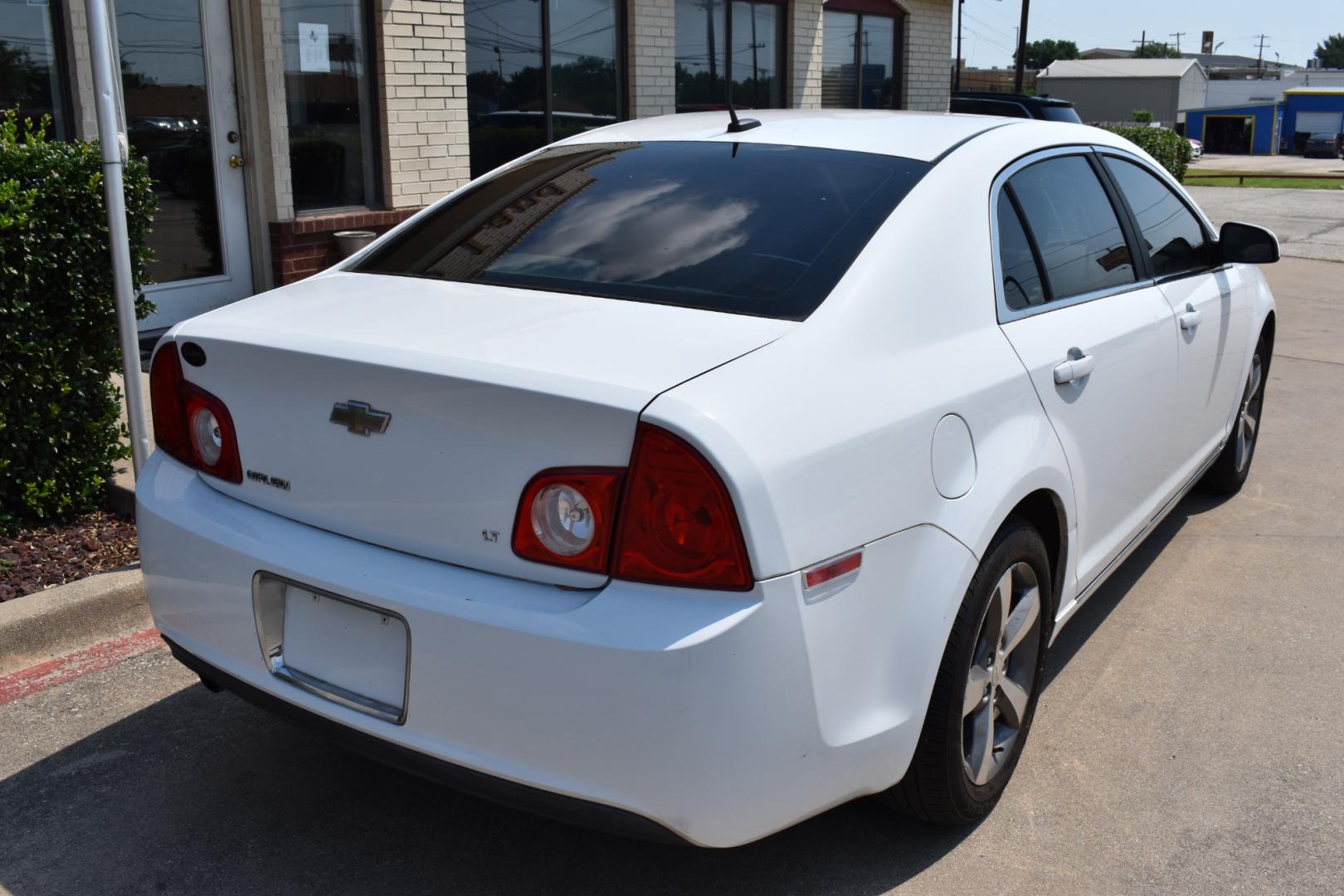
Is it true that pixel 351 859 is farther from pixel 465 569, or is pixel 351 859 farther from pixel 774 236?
pixel 774 236


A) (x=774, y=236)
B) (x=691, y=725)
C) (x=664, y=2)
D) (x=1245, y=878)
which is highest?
(x=664, y=2)

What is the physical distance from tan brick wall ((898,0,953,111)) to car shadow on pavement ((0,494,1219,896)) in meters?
14.5

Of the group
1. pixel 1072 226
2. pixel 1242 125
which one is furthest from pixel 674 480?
pixel 1242 125

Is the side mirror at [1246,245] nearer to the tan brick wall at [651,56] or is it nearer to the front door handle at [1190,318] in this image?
the front door handle at [1190,318]

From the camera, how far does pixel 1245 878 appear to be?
2908 millimetres

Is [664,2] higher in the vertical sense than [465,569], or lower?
higher

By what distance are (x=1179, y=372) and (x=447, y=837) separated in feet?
8.99

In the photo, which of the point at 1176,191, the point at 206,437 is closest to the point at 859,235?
the point at 206,437

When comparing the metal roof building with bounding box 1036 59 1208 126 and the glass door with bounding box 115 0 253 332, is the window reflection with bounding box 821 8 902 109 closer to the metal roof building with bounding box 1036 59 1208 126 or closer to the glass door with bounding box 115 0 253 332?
the glass door with bounding box 115 0 253 332

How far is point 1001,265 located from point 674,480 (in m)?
1.36

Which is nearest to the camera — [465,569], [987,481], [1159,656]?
[465,569]

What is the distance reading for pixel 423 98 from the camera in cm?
930

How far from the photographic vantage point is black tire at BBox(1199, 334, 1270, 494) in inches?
218

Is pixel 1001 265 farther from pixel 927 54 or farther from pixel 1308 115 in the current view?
pixel 1308 115
